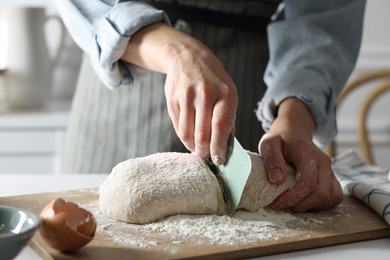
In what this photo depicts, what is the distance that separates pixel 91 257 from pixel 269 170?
31 cm

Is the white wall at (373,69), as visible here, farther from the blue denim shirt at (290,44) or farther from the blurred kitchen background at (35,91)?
the blue denim shirt at (290,44)

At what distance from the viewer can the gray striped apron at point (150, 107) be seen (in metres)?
1.43

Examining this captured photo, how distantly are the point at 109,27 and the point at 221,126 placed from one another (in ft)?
0.98

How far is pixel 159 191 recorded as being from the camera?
95 cm

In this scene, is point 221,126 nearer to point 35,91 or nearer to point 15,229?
point 15,229

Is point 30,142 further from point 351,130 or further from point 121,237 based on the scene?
point 121,237

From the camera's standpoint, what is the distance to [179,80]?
972mm

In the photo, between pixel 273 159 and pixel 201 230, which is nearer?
pixel 201 230

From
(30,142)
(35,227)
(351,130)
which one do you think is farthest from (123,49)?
(351,130)

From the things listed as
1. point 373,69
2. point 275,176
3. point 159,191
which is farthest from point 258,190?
point 373,69

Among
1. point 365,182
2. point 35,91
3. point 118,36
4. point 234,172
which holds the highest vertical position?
point 118,36

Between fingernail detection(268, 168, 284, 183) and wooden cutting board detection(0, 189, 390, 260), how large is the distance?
5 cm

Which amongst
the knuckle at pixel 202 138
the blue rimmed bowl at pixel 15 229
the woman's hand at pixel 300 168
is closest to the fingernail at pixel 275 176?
the woman's hand at pixel 300 168

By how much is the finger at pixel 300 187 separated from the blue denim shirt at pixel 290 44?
194 mm
